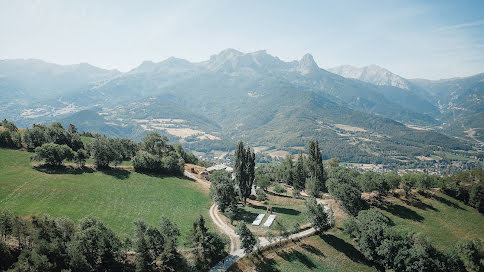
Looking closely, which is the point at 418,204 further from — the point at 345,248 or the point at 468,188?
the point at 345,248

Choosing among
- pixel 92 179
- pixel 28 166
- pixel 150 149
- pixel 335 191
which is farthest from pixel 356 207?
pixel 28 166

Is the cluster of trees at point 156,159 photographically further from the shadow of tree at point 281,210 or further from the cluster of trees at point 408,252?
the cluster of trees at point 408,252

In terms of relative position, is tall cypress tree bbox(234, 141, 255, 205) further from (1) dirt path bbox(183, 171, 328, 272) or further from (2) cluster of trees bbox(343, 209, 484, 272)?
(2) cluster of trees bbox(343, 209, 484, 272)

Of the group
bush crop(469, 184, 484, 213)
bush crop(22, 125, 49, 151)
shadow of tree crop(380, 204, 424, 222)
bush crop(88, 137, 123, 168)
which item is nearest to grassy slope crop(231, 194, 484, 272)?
shadow of tree crop(380, 204, 424, 222)

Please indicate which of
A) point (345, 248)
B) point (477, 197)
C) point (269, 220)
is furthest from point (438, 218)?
point (269, 220)

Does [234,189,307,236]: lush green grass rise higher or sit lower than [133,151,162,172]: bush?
lower

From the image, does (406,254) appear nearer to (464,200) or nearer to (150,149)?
(464,200)
